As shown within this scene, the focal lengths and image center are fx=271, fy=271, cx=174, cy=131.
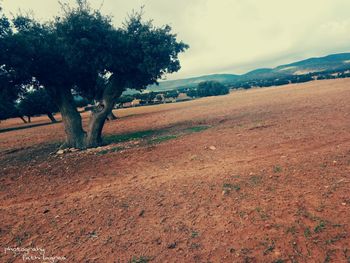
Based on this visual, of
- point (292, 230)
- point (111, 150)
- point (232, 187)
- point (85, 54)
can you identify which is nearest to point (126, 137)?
point (111, 150)

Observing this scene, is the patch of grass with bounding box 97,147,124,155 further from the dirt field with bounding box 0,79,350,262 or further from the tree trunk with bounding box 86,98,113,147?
the tree trunk with bounding box 86,98,113,147

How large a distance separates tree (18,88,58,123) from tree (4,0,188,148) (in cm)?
3738

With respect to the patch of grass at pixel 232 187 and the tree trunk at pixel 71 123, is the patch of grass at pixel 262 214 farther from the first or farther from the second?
the tree trunk at pixel 71 123

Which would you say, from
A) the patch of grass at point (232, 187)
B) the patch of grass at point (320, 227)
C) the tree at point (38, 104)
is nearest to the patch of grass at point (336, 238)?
the patch of grass at point (320, 227)

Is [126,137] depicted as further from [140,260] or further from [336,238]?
[336,238]

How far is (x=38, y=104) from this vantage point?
5297 cm

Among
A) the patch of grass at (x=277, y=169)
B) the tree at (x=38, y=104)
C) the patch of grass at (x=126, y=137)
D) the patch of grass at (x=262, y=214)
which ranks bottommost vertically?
the patch of grass at (x=262, y=214)

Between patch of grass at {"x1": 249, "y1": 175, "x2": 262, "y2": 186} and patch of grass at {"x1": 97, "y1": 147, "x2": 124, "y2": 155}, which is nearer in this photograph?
patch of grass at {"x1": 249, "y1": 175, "x2": 262, "y2": 186}

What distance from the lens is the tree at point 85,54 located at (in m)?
15.2

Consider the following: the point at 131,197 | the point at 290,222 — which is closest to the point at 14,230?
the point at 131,197

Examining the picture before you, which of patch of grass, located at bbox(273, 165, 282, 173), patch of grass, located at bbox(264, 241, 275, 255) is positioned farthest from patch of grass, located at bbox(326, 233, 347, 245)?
patch of grass, located at bbox(273, 165, 282, 173)

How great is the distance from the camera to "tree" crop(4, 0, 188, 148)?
15.2m

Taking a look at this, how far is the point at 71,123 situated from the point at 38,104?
41.5 meters

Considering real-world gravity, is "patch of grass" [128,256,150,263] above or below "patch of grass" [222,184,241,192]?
below
